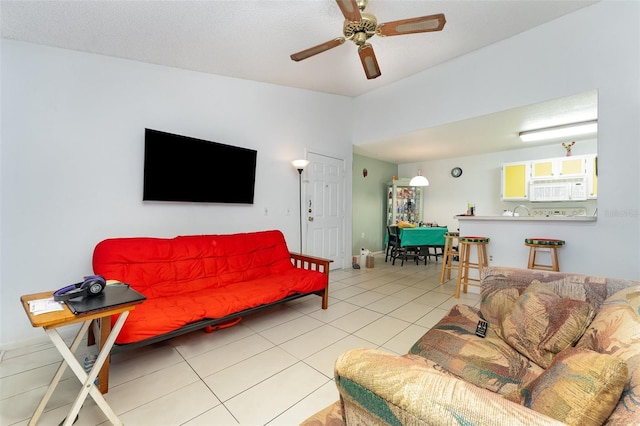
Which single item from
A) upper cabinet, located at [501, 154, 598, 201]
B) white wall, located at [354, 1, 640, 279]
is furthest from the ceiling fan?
upper cabinet, located at [501, 154, 598, 201]

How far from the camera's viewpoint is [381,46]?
3141mm

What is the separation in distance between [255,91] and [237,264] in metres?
2.39

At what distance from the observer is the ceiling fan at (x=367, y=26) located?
78.2 inches

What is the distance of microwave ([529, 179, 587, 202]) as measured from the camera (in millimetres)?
4512

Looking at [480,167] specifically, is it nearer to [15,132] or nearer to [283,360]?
[283,360]

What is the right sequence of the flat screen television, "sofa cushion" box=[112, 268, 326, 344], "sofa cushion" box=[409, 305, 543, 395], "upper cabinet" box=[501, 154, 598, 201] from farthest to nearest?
"upper cabinet" box=[501, 154, 598, 201]
the flat screen television
"sofa cushion" box=[112, 268, 326, 344]
"sofa cushion" box=[409, 305, 543, 395]

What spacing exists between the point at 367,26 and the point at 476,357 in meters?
2.50

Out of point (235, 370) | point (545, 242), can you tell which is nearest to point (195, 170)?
point (235, 370)

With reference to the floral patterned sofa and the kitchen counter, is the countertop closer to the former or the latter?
the kitchen counter

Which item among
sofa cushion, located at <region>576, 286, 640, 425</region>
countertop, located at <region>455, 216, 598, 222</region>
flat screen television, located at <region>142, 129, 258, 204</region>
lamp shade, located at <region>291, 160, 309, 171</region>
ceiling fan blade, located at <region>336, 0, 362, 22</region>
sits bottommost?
sofa cushion, located at <region>576, 286, 640, 425</region>

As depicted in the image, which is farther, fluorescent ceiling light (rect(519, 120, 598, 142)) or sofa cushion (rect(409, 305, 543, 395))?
fluorescent ceiling light (rect(519, 120, 598, 142))

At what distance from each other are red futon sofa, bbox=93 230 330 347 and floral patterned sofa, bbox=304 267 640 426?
1.47 m

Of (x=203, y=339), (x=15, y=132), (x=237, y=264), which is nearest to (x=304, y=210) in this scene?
(x=237, y=264)

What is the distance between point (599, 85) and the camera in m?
2.72
